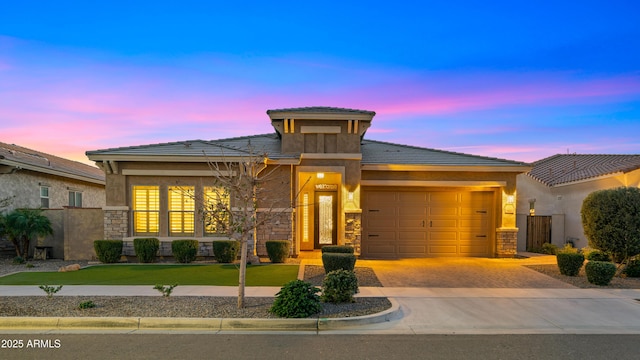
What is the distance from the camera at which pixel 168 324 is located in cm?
629

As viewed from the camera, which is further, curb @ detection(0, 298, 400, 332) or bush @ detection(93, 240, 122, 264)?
bush @ detection(93, 240, 122, 264)

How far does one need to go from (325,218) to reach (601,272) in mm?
9269

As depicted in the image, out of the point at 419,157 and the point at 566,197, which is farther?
the point at 566,197

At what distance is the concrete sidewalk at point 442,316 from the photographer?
6266mm

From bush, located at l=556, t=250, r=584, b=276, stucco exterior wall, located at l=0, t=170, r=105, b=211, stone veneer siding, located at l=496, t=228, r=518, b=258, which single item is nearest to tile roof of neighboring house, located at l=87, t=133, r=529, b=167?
stone veneer siding, located at l=496, t=228, r=518, b=258

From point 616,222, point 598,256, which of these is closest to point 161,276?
point 598,256

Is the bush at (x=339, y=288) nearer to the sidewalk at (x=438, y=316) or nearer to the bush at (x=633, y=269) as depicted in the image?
the sidewalk at (x=438, y=316)

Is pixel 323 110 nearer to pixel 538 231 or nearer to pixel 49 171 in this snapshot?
pixel 538 231

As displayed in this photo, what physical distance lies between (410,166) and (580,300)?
22.6ft

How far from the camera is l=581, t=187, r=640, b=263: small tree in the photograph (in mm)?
10203

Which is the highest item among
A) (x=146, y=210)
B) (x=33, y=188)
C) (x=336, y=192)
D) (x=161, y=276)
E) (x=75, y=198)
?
(x=33, y=188)

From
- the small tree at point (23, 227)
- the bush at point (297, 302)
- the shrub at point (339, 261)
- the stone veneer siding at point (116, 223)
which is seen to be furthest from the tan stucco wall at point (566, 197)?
the small tree at point (23, 227)

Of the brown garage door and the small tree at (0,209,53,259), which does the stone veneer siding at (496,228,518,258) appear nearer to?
the brown garage door

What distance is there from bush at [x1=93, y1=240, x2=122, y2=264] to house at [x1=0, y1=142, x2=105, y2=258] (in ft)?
3.80
